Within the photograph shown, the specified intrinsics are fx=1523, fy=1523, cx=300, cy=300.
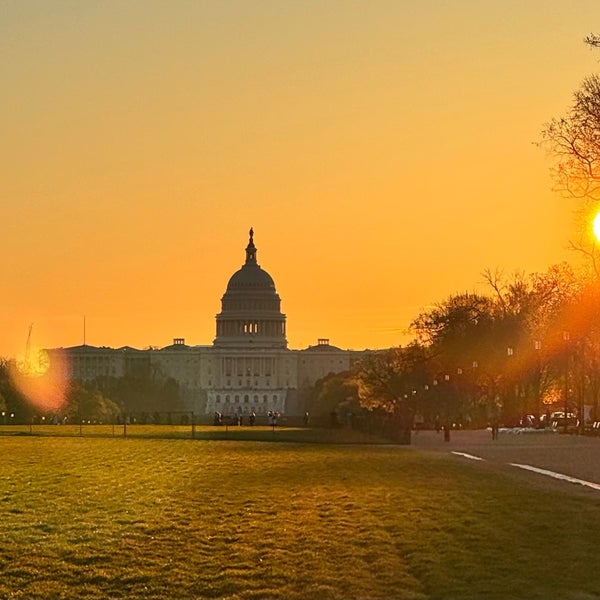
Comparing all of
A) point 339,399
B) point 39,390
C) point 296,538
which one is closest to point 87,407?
point 39,390

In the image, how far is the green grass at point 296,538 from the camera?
1877cm

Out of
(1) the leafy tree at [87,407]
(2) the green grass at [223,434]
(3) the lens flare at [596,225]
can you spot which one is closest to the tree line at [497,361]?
(2) the green grass at [223,434]

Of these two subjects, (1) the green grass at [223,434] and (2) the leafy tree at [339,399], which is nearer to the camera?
(1) the green grass at [223,434]

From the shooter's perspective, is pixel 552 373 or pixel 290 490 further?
pixel 552 373

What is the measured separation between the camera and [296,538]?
23.9m

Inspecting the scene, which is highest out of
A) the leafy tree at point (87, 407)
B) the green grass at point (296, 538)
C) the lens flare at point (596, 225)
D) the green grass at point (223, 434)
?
the leafy tree at point (87, 407)

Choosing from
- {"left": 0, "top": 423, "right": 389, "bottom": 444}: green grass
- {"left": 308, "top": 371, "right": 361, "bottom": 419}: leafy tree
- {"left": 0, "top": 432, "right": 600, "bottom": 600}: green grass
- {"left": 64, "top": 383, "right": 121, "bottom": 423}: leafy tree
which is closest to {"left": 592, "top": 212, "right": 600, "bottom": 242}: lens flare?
{"left": 0, "top": 432, "right": 600, "bottom": 600}: green grass

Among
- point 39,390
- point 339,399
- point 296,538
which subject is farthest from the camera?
point 339,399

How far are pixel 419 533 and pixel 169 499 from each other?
31.5 feet

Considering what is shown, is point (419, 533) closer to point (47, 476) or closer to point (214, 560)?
point (214, 560)

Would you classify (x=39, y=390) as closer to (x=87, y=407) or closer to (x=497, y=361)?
(x=87, y=407)

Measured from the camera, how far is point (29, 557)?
843 inches

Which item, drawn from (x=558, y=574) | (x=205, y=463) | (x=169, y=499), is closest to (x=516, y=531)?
(x=558, y=574)

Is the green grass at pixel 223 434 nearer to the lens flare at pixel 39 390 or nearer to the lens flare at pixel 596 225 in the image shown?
the lens flare at pixel 596 225
